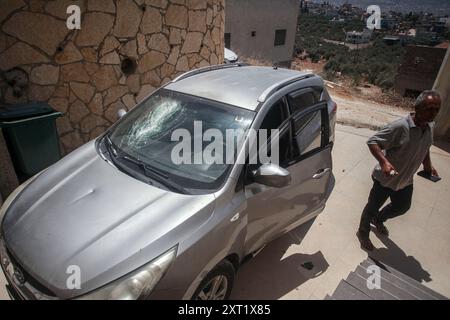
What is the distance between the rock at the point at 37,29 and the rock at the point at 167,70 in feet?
6.03

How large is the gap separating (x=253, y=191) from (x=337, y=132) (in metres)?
5.17

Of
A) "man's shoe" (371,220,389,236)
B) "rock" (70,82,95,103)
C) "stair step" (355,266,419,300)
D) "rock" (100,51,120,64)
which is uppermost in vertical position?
"rock" (100,51,120,64)

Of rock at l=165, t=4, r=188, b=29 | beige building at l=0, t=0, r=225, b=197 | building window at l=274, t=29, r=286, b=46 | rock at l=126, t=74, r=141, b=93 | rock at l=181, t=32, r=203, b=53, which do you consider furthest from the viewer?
building window at l=274, t=29, r=286, b=46

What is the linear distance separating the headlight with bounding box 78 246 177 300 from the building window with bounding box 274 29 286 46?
76.1 feet

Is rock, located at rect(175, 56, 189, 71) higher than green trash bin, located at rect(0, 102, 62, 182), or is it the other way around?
rock, located at rect(175, 56, 189, 71)

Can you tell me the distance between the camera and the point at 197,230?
2.07 m

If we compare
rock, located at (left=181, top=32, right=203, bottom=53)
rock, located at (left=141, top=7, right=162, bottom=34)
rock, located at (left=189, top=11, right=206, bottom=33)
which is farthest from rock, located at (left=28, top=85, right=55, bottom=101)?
rock, located at (left=189, top=11, right=206, bottom=33)

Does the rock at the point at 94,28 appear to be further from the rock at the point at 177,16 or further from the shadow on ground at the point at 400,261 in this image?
the shadow on ground at the point at 400,261

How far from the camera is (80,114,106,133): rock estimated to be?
5.05 meters

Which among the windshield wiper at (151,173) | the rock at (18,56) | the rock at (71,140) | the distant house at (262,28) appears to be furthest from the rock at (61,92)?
the distant house at (262,28)

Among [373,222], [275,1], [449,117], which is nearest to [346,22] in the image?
[275,1]

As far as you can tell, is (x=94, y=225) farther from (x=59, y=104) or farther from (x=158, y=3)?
(x=158, y=3)

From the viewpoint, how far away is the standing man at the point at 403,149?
292cm

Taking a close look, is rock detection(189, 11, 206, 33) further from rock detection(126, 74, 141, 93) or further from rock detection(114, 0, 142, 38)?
rock detection(126, 74, 141, 93)
